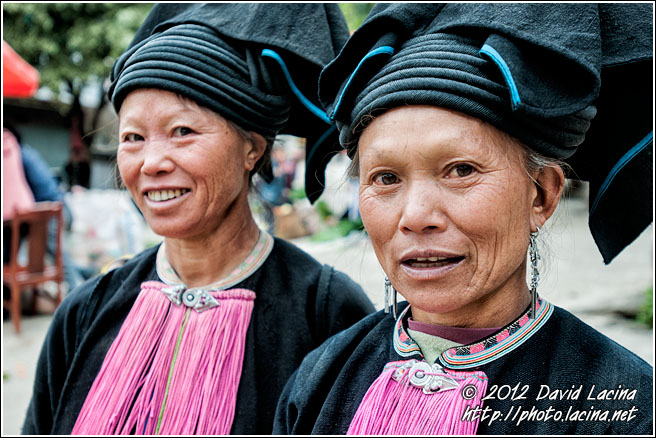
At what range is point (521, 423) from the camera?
1422 mm

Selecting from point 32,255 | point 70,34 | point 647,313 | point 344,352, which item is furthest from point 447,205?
point 70,34

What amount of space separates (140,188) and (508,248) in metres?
1.28

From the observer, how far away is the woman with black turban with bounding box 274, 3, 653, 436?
138 cm

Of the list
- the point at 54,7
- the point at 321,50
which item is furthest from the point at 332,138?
the point at 54,7

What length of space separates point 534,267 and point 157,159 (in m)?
1.25

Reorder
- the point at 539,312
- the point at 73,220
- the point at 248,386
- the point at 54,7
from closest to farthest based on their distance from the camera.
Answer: the point at 539,312 < the point at 248,386 < the point at 73,220 < the point at 54,7

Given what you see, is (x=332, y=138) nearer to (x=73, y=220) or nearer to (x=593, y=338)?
(x=593, y=338)

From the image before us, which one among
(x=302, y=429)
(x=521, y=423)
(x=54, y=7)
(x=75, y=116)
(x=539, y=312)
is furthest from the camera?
(x=75, y=116)

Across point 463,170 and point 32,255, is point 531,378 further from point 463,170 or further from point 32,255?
point 32,255

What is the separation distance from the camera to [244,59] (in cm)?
209

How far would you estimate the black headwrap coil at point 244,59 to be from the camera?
6.57 ft

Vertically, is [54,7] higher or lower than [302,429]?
higher

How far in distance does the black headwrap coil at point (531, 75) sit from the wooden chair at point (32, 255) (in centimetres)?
508

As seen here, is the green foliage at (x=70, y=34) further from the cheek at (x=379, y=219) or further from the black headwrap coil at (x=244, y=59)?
the cheek at (x=379, y=219)
